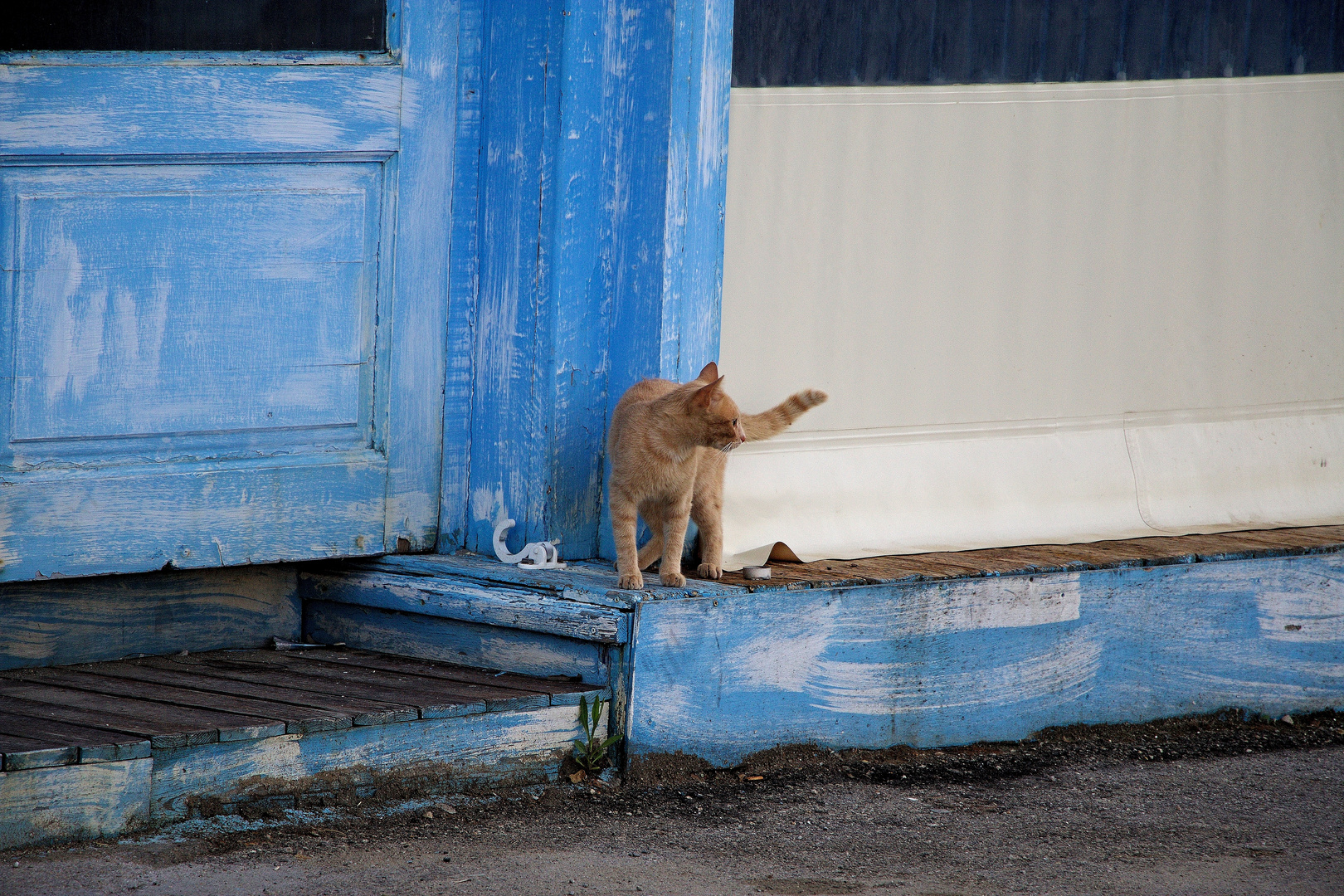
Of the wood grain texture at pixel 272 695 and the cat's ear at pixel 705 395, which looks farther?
the cat's ear at pixel 705 395

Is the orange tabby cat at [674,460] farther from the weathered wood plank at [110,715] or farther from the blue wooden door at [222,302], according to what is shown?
the weathered wood plank at [110,715]

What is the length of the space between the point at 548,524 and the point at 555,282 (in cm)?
58

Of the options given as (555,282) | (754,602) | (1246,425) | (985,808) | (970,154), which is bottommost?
(985,808)

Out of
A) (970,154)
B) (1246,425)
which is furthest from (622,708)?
(1246,425)

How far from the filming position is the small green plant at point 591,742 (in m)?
3.27

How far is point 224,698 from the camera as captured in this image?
315 centimetres

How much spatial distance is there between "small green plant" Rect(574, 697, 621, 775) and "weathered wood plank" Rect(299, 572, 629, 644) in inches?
5.8

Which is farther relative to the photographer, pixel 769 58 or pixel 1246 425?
pixel 1246 425

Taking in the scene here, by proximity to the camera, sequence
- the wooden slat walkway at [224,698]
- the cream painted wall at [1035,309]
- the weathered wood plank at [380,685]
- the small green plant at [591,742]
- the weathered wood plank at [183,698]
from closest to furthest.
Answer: the wooden slat walkway at [224,698]
the weathered wood plank at [183,698]
the weathered wood plank at [380,685]
the small green plant at [591,742]
the cream painted wall at [1035,309]

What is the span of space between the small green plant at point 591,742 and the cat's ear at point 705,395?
2.20ft

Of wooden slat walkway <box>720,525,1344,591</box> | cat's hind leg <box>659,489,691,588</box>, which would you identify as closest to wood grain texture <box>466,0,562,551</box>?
cat's hind leg <box>659,489,691,588</box>

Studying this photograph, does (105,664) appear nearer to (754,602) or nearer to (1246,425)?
(754,602)

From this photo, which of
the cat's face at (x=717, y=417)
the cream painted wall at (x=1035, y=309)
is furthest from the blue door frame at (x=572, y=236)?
the cat's face at (x=717, y=417)

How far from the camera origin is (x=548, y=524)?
12.0 feet
